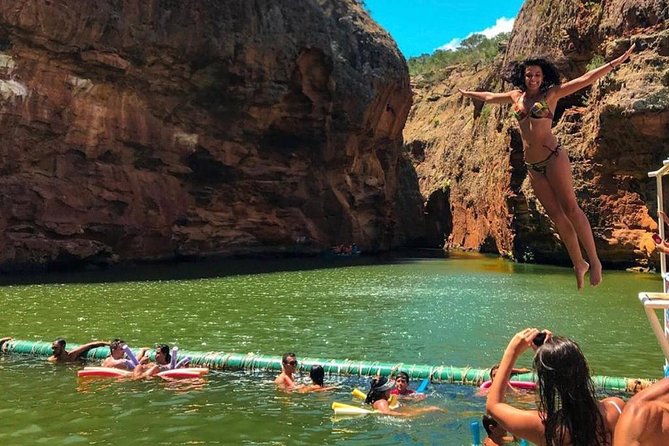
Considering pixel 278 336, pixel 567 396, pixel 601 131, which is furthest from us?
pixel 601 131

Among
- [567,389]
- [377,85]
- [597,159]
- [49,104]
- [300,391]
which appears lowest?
[300,391]

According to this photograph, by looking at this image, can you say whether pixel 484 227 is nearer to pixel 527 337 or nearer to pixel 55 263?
pixel 55 263

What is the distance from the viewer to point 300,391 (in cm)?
1093

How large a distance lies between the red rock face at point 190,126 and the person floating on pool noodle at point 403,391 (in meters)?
28.2

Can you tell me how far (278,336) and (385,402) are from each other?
20.9 ft

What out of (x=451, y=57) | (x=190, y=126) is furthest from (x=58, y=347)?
(x=451, y=57)

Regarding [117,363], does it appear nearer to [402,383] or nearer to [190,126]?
[402,383]

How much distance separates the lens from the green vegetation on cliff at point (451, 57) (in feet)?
348

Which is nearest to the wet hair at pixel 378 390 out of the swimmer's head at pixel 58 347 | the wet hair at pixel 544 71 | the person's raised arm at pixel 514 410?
the wet hair at pixel 544 71

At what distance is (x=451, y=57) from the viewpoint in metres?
118

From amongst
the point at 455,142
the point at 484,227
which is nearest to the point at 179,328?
the point at 484,227

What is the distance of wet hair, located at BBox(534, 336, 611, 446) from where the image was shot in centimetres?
296

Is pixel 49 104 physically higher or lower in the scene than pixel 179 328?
higher

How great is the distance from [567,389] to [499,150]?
54.6 m
